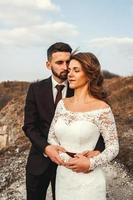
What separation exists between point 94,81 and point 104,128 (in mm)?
558

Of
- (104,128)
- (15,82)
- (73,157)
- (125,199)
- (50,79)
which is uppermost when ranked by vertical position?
(50,79)

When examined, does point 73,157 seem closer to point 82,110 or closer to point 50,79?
point 82,110

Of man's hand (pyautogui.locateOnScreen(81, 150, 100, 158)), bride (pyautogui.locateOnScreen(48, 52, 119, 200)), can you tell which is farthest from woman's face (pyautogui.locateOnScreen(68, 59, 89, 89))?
man's hand (pyautogui.locateOnScreen(81, 150, 100, 158))

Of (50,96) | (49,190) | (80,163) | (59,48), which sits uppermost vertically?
(59,48)

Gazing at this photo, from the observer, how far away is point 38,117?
237 inches

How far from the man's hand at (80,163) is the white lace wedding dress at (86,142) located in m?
0.06

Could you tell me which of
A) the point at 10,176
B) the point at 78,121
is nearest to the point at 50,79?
the point at 78,121

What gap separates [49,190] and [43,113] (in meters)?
4.56

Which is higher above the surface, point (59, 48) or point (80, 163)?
point (59, 48)

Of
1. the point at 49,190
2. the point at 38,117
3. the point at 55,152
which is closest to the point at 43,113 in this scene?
the point at 38,117

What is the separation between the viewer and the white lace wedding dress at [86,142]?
5.06 meters

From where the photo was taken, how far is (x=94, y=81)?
17.4ft

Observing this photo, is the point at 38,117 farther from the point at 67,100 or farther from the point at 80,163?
the point at 80,163

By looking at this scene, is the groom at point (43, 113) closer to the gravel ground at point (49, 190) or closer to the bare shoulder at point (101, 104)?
the bare shoulder at point (101, 104)
